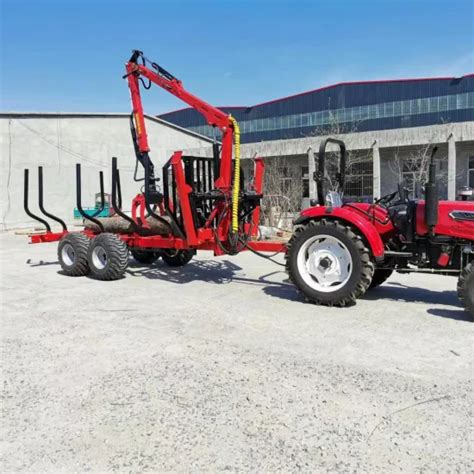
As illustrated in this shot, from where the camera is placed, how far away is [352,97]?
37.1 meters

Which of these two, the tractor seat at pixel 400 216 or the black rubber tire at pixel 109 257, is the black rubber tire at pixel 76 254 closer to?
the black rubber tire at pixel 109 257

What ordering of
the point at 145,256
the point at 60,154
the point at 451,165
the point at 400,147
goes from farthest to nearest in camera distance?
the point at 60,154 < the point at 400,147 < the point at 451,165 < the point at 145,256

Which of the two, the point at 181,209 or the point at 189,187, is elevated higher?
the point at 189,187

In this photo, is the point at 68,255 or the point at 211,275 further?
the point at 68,255

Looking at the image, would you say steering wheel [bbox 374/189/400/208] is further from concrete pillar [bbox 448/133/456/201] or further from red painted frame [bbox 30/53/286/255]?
concrete pillar [bbox 448/133/456/201]

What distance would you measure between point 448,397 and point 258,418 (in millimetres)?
1400

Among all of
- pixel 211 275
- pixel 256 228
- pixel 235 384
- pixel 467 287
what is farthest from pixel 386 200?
pixel 235 384

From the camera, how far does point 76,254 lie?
8656 mm

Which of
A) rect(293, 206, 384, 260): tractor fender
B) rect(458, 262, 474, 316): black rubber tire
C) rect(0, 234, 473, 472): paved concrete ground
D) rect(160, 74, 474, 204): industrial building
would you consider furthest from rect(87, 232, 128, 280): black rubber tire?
rect(160, 74, 474, 204): industrial building

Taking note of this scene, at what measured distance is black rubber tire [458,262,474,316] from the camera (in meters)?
5.29

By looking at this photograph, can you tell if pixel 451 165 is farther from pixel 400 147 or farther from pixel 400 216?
pixel 400 216

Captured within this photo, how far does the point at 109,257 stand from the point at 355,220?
4174 millimetres

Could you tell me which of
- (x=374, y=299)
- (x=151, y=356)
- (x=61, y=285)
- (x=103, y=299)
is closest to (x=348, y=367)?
(x=151, y=356)

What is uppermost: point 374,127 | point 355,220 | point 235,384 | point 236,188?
point 374,127
